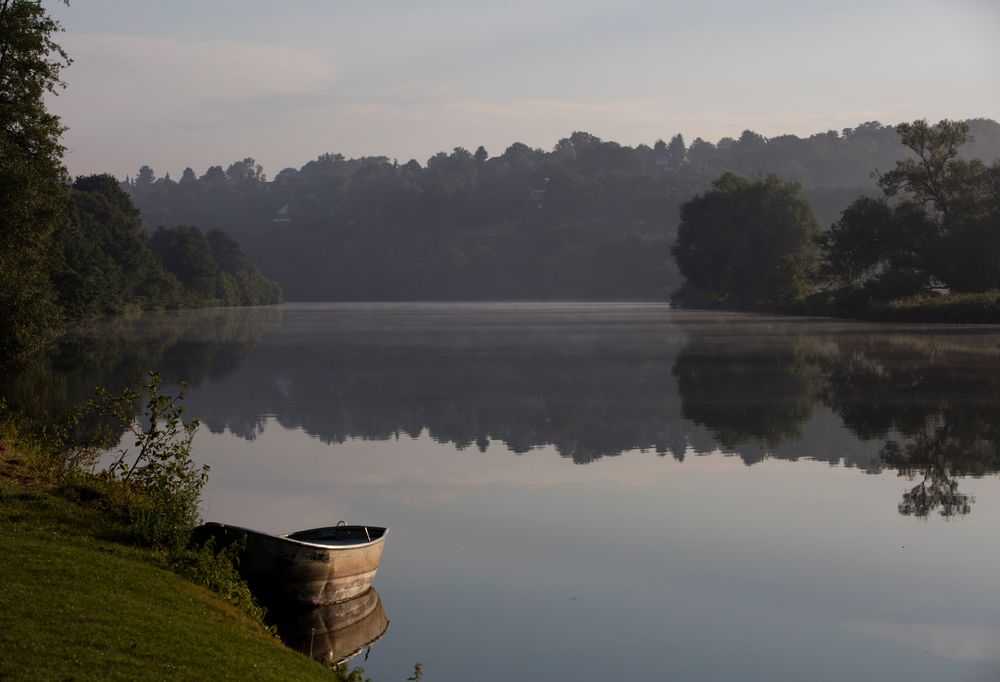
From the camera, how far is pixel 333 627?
11.8m

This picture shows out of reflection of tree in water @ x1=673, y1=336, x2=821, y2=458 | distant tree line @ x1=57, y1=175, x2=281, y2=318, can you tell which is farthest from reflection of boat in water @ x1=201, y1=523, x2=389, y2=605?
distant tree line @ x1=57, y1=175, x2=281, y2=318

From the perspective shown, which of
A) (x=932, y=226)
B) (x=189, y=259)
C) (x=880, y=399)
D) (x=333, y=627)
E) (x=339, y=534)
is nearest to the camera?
(x=333, y=627)

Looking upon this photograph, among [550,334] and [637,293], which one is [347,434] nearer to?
[550,334]

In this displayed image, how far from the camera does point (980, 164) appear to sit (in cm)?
8500

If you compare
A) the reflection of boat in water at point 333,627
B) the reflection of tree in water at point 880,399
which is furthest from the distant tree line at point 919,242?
the reflection of boat in water at point 333,627

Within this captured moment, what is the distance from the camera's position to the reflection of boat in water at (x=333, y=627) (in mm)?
11234

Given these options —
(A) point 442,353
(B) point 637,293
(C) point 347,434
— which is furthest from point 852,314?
(B) point 637,293

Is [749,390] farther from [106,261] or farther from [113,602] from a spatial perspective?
[106,261]

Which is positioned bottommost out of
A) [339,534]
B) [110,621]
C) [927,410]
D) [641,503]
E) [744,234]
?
[927,410]

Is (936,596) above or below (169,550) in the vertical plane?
below

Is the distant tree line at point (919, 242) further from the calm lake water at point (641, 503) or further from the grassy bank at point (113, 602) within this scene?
the grassy bank at point (113, 602)

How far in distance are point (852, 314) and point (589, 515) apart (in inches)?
2972

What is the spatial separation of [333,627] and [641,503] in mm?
7030

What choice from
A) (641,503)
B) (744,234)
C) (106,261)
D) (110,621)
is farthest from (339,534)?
(744,234)
